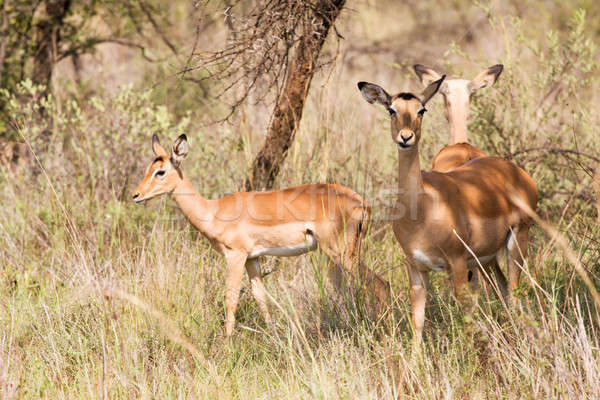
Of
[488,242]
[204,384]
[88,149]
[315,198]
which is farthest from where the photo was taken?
[88,149]

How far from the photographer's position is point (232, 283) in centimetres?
521

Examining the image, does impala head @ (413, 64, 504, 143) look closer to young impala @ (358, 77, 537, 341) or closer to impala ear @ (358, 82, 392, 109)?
young impala @ (358, 77, 537, 341)

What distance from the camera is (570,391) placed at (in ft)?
10.0

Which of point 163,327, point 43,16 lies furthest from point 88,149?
point 163,327

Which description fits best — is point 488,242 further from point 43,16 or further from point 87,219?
point 43,16

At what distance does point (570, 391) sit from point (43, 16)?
714 centimetres

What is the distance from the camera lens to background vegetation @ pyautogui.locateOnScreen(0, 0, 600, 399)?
3619 millimetres

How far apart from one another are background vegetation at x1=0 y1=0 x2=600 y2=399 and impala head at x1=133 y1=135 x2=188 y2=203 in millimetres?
300

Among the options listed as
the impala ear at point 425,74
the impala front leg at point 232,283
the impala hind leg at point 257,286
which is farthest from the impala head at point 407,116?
the impala ear at point 425,74

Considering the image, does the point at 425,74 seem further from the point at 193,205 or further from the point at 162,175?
the point at 162,175

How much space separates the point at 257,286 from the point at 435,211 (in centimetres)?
175

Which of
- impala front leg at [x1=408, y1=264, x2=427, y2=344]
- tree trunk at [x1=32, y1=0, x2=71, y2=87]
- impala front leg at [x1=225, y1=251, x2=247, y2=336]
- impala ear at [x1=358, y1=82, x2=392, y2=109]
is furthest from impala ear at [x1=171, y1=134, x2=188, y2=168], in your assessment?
tree trunk at [x1=32, y1=0, x2=71, y2=87]

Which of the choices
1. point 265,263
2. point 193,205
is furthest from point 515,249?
point 193,205

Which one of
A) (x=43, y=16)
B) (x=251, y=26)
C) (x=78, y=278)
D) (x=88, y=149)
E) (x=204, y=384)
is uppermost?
(x=43, y=16)
